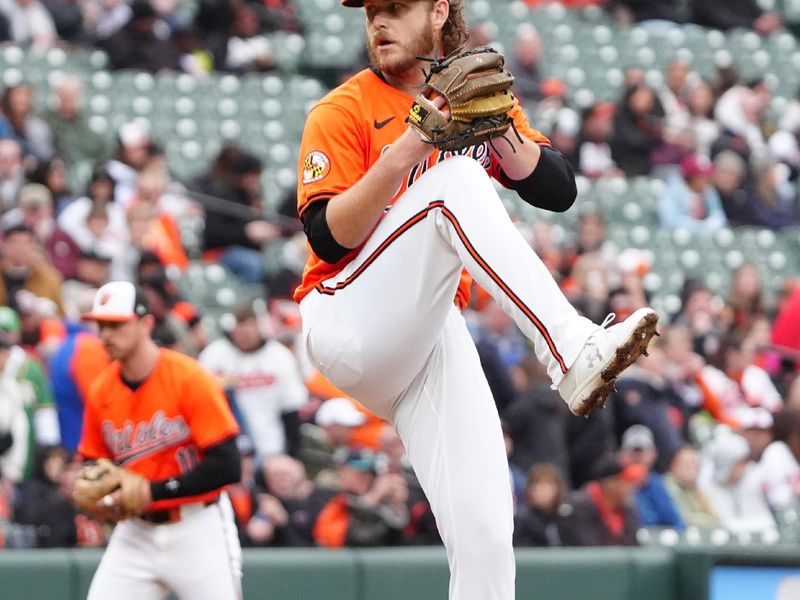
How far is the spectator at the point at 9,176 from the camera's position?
9086 millimetres

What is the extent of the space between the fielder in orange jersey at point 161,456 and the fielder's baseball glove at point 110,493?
2.2 inches

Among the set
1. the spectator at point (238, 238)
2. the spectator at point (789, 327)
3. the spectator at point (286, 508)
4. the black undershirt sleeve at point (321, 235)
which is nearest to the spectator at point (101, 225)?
the spectator at point (238, 238)

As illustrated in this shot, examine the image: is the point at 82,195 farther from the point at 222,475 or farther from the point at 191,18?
the point at 222,475

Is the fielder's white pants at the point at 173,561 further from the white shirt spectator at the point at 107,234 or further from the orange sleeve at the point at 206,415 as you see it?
the white shirt spectator at the point at 107,234

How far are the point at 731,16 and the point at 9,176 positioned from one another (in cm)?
797

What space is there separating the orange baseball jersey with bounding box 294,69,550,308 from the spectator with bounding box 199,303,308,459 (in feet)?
12.5

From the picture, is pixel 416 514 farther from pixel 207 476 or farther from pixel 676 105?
pixel 676 105

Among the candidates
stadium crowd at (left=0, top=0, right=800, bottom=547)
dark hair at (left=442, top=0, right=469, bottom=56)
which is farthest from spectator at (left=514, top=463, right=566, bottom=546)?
dark hair at (left=442, top=0, right=469, bottom=56)

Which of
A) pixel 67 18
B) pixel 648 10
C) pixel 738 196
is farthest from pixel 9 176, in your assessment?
pixel 648 10

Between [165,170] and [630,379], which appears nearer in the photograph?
[630,379]

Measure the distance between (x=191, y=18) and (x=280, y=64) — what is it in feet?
2.75

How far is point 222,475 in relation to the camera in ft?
18.5

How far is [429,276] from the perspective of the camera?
399 cm

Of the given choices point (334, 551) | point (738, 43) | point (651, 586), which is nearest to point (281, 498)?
point (334, 551)
